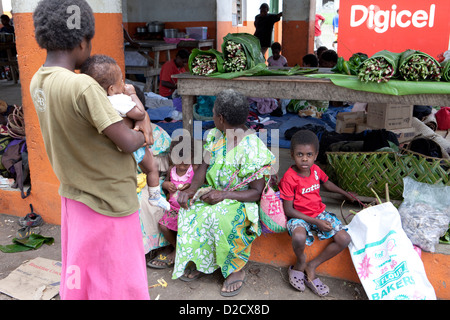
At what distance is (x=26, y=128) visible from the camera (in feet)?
12.2

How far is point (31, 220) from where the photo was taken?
3730mm

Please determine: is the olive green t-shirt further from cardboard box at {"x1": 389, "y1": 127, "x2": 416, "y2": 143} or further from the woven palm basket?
cardboard box at {"x1": 389, "y1": 127, "x2": 416, "y2": 143}

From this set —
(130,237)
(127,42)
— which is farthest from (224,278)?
(127,42)

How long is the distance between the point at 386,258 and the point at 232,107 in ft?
4.53

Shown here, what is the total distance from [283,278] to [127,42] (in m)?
7.51

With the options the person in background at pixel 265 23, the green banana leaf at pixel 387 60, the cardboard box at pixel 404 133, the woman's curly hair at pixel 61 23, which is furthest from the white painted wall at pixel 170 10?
the woman's curly hair at pixel 61 23

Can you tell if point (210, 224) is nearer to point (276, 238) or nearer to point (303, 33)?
point (276, 238)

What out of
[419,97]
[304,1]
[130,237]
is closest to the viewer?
[130,237]

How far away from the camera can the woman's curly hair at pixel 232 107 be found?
2.76 metres

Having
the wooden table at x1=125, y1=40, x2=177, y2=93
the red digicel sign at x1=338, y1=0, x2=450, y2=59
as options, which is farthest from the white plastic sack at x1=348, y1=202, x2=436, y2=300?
the red digicel sign at x1=338, y1=0, x2=450, y2=59

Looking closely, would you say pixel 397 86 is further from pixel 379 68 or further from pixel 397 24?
pixel 397 24

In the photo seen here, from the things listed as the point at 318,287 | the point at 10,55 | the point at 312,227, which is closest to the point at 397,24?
the point at 312,227

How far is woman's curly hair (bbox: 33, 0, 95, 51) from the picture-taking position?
5.21ft

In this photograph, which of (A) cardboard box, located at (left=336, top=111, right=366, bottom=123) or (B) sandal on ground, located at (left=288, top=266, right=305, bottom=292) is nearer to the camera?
(B) sandal on ground, located at (left=288, top=266, right=305, bottom=292)
